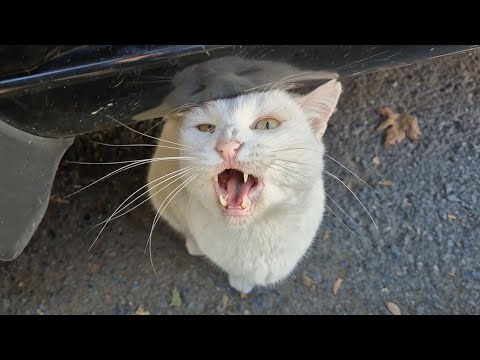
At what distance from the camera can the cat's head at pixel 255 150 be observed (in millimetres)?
1547

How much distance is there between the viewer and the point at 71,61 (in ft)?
4.50

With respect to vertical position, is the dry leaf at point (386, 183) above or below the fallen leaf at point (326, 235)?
above

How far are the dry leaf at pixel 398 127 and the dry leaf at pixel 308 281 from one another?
2.64ft

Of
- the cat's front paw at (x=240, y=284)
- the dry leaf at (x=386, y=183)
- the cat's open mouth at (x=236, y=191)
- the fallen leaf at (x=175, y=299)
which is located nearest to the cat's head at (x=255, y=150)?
the cat's open mouth at (x=236, y=191)

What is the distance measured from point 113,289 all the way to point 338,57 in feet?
4.71

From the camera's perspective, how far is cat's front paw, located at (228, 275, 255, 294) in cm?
225

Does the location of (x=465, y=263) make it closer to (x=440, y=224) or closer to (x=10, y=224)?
(x=440, y=224)

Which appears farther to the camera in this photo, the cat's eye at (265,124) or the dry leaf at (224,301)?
the dry leaf at (224,301)

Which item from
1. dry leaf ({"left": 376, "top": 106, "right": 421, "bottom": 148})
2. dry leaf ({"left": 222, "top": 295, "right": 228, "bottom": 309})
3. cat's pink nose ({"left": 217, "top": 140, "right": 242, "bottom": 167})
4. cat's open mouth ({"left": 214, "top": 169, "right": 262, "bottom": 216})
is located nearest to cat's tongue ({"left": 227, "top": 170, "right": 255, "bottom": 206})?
cat's open mouth ({"left": 214, "top": 169, "right": 262, "bottom": 216})

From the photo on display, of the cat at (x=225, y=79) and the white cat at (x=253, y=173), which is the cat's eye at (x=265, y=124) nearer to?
the white cat at (x=253, y=173)

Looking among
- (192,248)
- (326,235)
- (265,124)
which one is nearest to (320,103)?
(265,124)

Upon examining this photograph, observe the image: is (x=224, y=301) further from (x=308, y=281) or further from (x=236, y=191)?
(x=236, y=191)

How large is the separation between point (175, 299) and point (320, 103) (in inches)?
43.4

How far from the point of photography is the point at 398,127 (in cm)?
267
